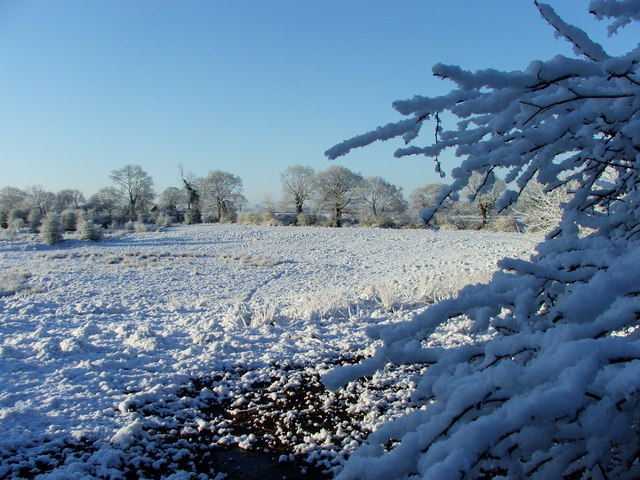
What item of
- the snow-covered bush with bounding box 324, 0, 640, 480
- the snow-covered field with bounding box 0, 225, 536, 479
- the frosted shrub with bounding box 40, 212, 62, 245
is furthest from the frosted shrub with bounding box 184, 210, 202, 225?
the snow-covered bush with bounding box 324, 0, 640, 480

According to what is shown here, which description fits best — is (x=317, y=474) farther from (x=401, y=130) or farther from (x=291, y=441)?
(x=401, y=130)

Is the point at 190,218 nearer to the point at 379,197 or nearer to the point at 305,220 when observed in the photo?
the point at 305,220

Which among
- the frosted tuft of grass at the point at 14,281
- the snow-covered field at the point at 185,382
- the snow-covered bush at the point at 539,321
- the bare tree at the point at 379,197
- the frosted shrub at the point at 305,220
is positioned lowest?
the snow-covered field at the point at 185,382

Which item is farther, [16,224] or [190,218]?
[190,218]

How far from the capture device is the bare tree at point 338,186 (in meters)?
42.9

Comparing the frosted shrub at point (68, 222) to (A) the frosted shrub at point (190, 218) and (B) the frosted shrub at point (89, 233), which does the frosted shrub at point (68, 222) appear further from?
(A) the frosted shrub at point (190, 218)

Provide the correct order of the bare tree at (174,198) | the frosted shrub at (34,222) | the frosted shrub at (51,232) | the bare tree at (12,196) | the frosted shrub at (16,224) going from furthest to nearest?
1. the bare tree at (174,198)
2. the bare tree at (12,196)
3. the frosted shrub at (16,224)
4. the frosted shrub at (34,222)
5. the frosted shrub at (51,232)

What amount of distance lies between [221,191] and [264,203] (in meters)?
5.64

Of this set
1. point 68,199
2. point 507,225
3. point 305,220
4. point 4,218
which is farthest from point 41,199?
point 507,225

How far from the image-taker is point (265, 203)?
154 feet

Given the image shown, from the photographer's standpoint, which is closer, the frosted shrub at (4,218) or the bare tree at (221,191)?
the frosted shrub at (4,218)

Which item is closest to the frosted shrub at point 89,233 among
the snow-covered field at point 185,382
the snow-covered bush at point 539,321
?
the snow-covered field at point 185,382

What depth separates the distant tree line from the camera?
35969 mm

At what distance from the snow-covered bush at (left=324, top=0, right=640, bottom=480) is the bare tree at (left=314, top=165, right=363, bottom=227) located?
40.7 meters
